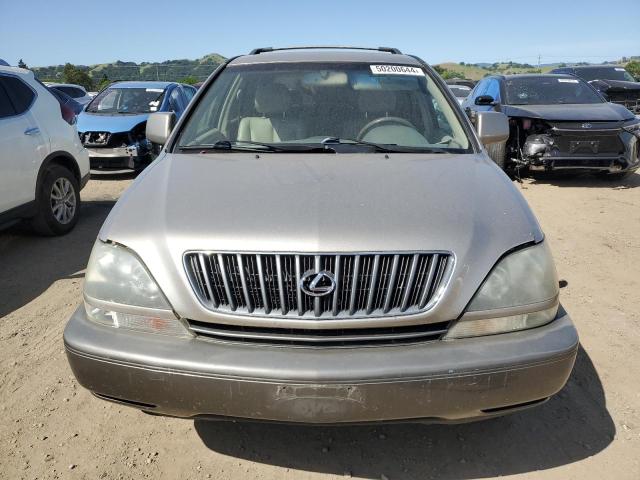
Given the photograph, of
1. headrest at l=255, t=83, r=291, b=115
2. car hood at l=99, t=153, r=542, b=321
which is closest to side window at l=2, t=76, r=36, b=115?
headrest at l=255, t=83, r=291, b=115

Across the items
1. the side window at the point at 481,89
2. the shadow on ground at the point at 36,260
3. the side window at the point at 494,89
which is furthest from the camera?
the side window at the point at 481,89

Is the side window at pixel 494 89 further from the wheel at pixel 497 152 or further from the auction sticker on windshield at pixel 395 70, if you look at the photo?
the auction sticker on windshield at pixel 395 70

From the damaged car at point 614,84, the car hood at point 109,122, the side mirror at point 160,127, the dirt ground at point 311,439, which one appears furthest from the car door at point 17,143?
the damaged car at point 614,84

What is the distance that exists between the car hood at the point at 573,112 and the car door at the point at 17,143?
20.1ft

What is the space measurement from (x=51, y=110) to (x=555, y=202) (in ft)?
19.6

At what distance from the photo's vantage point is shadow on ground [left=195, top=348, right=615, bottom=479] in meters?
2.31

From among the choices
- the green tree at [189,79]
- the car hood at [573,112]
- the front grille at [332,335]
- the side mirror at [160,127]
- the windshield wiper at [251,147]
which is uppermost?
the side mirror at [160,127]

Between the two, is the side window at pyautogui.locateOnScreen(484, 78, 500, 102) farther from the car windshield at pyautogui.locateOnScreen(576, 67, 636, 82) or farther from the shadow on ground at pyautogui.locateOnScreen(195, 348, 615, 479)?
the shadow on ground at pyautogui.locateOnScreen(195, 348, 615, 479)

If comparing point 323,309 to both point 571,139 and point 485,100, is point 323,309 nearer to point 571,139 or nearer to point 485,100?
point 571,139

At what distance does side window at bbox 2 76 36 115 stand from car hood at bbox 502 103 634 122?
6.13 m

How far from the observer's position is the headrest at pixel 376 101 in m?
3.23

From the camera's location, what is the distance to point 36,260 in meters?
4.93

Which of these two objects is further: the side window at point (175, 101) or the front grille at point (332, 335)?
the side window at point (175, 101)

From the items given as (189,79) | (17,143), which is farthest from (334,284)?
(189,79)
